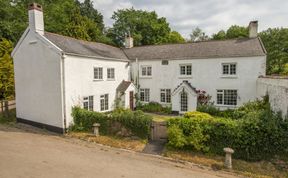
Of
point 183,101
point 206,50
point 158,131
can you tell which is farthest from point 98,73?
point 206,50

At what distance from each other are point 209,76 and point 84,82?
516 inches

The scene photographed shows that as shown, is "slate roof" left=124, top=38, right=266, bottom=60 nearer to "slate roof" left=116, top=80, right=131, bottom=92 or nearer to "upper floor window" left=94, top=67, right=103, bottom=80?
"slate roof" left=116, top=80, right=131, bottom=92

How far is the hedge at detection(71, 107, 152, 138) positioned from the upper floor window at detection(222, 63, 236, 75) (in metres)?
11.6

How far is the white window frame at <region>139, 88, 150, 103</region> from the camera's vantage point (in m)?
24.6

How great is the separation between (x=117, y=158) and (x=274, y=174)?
7.86m

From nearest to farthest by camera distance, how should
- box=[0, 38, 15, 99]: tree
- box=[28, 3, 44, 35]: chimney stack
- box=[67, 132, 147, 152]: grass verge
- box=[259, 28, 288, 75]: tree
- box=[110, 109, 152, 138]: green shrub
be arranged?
box=[67, 132, 147, 152]: grass verge, box=[110, 109, 152, 138]: green shrub, box=[28, 3, 44, 35]: chimney stack, box=[0, 38, 15, 99]: tree, box=[259, 28, 288, 75]: tree

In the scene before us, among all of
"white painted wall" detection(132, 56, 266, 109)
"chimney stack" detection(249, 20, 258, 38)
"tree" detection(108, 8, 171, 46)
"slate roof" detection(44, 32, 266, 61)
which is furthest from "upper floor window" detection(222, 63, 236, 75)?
"tree" detection(108, 8, 171, 46)

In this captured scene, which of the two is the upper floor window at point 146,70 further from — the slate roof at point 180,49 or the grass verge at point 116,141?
the grass verge at point 116,141

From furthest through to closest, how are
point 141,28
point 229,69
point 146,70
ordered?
1. point 141,28
2. point 146,70
3. point 229,69

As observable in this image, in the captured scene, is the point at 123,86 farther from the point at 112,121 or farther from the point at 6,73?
the point at 6,73

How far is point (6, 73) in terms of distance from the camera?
2461 centimetres

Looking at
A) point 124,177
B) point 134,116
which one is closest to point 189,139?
point 134,116

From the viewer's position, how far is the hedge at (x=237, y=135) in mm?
10320

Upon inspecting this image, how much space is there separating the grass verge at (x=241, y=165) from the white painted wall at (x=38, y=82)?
947cm
